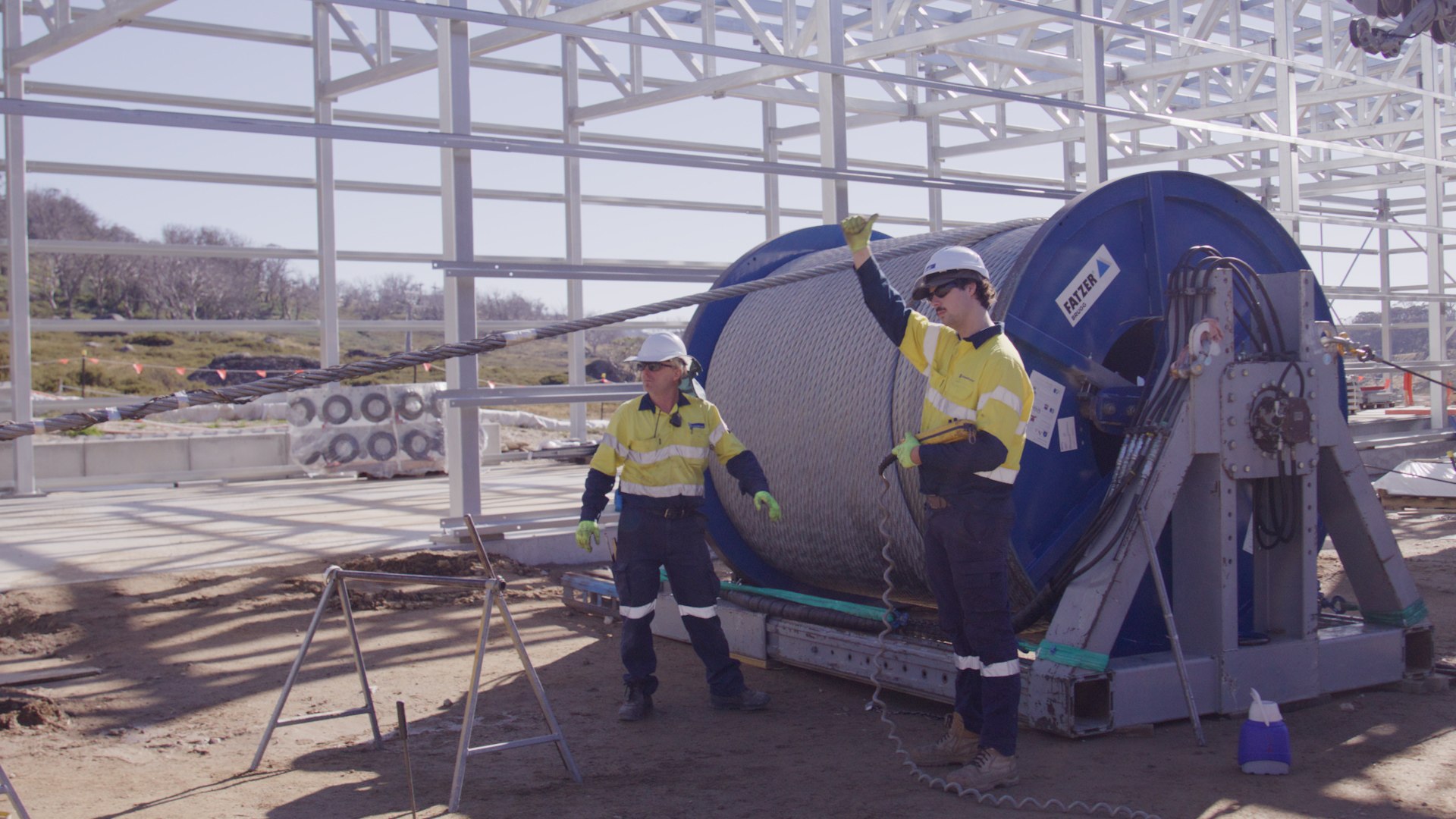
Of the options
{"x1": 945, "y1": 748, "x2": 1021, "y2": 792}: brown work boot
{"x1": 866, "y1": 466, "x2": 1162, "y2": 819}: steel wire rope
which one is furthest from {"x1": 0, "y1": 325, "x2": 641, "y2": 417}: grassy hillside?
{"x1": 945, "y1": 748, "x2": 1021, "y2": 792}: brown work boot

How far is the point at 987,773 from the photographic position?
4.12 meters

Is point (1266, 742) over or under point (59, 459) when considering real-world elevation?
under

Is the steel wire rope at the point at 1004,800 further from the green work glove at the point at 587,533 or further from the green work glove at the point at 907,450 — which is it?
the green work glove at the point at 587,533

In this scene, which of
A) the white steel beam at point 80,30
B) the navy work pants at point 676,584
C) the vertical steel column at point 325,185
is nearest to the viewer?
the navy work pants at point 676,584

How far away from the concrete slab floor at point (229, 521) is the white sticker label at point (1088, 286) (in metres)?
4.77

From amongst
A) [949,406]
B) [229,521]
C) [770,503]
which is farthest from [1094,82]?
[229,521]

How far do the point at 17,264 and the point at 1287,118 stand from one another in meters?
13.5

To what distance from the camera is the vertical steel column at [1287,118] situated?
12.4m

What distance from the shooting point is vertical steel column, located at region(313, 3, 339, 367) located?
14227 mm

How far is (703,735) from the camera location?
4.98 meters

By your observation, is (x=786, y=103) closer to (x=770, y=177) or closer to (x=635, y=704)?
(x=770, y=177)

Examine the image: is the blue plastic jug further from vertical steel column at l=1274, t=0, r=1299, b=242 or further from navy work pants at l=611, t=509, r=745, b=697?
vertical steel column at l=1274, t=0, r=1299, b=242

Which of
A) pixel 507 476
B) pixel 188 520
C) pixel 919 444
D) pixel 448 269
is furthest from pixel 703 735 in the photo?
pixel 507 476

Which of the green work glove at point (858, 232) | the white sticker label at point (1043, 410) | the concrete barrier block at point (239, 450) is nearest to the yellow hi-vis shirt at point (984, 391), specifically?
the green work glove at point (858, 232)
